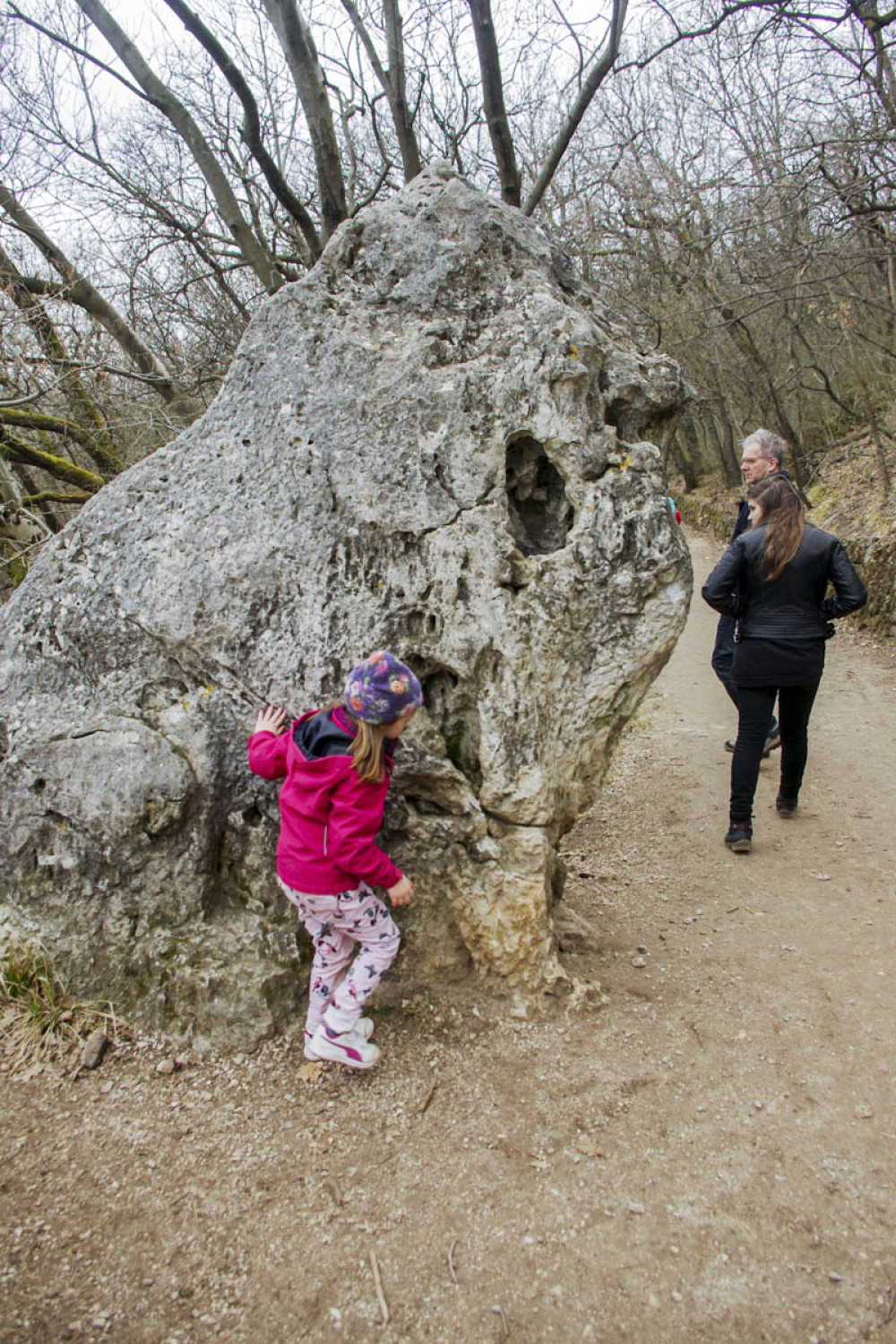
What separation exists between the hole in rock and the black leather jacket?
3.87ft

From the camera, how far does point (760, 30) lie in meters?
6.56

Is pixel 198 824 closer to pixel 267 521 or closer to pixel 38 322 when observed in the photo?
pixel 267 521

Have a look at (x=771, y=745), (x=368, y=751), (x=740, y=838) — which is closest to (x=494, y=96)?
(x=771, y=745)

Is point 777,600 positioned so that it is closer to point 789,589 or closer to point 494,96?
point 789,589

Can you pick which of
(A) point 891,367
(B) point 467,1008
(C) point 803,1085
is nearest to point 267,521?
(B) point 467,1008

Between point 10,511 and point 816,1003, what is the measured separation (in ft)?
28.4

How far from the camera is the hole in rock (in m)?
3.28

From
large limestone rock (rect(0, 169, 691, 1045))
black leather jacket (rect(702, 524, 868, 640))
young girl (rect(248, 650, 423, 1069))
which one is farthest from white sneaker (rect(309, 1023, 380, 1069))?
black leather jacket (rect(702, 524, 868, 640))

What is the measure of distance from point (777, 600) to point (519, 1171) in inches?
116

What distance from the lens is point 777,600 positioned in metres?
4.16

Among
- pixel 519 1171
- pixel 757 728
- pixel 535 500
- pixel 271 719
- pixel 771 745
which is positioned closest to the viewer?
pixel 519 1171

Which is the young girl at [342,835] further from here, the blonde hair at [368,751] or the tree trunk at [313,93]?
the tree trunk at [313,93]

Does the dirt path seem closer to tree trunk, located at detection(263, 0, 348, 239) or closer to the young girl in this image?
the young girl

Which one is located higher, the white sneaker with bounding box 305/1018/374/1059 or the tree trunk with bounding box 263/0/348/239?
the tree trunk with bounding box 263/0/348/239
